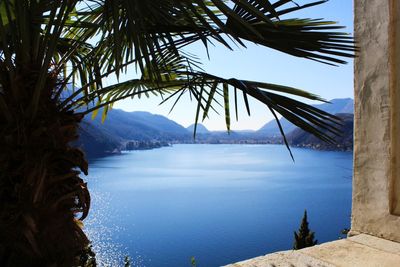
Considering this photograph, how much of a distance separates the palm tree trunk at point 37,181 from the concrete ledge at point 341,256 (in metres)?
0.90

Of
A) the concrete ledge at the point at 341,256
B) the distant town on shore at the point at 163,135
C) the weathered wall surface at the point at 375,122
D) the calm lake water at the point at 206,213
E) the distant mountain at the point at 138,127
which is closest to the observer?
the concrete ledge at the point at 341,256

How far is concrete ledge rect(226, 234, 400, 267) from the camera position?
6.19 ft

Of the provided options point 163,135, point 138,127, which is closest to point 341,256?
point 138,127

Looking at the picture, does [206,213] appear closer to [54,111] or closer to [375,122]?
[375,122]

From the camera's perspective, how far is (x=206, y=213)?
132 ft

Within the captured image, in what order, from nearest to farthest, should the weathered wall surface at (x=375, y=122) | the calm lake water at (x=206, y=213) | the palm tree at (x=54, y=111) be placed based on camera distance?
1. the palm tree at (x=54, y=111)
2. the weathered wall surface at (x=375, y=122)
3. the calm lake water at (x=206, y=213)

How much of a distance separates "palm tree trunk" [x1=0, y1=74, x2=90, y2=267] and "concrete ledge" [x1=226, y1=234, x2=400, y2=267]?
903 millimetres

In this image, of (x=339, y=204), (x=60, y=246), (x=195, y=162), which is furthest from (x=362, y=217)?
(x=195, y=162)

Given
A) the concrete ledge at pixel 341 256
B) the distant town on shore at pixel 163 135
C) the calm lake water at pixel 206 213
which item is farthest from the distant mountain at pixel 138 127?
the concrete ledge at pixel 341 256

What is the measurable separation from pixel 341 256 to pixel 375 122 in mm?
1024

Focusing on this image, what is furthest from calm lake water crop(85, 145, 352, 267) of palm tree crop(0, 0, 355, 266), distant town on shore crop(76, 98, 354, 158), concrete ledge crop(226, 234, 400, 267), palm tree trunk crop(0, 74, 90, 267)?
palm tree trunk crop(0, 74, 90, 267)

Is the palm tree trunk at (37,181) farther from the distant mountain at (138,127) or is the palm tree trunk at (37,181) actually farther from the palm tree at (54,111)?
the distant mountain at (138,127)

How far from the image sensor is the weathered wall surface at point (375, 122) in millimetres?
2398

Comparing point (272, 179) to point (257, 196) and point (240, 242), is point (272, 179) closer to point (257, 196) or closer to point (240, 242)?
point (257, 196)
